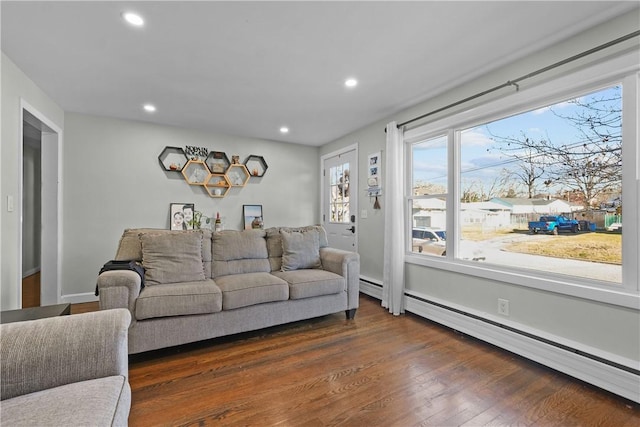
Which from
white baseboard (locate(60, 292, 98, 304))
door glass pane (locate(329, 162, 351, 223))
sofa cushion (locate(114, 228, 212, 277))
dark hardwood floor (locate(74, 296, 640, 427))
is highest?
door glass pane (locate(329, 162, 351, 223))

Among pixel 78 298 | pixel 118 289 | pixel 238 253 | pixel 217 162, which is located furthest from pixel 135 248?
pixel 217 162

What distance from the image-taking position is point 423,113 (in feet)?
10.3

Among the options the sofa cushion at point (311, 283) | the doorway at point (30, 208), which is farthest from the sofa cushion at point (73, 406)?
the doorway at point (30, 208)

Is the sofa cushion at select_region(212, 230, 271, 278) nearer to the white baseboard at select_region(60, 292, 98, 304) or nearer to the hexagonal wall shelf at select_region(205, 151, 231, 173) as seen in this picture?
the hexagonal wall shelf at select_region(205, 151, 231, 173)

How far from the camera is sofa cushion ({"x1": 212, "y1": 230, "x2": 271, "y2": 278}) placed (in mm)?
2977

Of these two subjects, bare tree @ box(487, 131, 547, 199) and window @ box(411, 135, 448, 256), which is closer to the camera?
bare tree @ box(487, 131, 547, 199)

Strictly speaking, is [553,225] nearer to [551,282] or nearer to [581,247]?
[581,247]

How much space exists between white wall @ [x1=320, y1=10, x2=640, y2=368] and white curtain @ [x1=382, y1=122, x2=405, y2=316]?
7.1 inches

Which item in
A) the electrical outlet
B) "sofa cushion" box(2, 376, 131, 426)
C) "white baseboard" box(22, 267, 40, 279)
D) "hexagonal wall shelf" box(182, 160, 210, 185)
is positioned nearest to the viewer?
"sofa cushion" box(2, 376, 131, 426)

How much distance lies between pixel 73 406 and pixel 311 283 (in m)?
2.06

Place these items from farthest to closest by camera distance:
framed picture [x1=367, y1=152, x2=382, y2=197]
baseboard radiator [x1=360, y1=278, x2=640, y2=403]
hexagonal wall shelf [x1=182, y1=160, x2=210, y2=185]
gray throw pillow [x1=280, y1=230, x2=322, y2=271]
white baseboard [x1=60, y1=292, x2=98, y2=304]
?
hexagonal wall shelf [x1=182, y1=160, x2=210, y2=185], framed picture [x1=367, y1=152, x2=382, y2=197], white baseboard [x1=60, y1=292, x2=98, y2=304], gray throw pillow [x1=280, y1=230, x2=322, y2=271], baseboard radiator [x1=360, y1=278, x2=640, y2=403]

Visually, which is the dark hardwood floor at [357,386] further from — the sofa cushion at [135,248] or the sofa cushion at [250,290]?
the sofa cushion at [135,248]

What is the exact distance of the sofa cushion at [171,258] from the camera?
2.55m

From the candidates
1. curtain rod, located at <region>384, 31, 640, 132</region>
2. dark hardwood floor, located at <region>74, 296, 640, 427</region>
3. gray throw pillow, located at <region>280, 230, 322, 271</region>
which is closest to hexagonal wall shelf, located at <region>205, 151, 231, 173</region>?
gray throw pillow, located at <region>280, 230, 322, 271</region>
